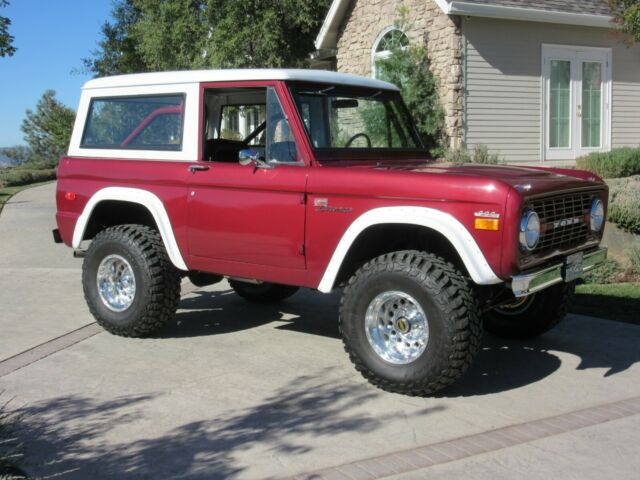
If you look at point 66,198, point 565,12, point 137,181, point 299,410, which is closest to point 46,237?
point 66,198

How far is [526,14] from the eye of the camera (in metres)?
14.0

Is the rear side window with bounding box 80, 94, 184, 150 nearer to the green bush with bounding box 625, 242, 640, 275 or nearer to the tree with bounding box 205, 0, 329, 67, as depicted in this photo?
the green bush with bounding box 625, 242, 640, 275

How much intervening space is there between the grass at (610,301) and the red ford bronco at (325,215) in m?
1.25

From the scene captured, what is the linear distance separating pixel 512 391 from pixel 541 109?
11.4 m

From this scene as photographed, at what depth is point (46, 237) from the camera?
486 inches

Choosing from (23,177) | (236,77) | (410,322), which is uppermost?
(236,77)

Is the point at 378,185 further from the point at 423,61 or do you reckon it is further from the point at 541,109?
the point at 541,109

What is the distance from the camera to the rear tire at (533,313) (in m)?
5.78

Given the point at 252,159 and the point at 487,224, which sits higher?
the point at 252,159

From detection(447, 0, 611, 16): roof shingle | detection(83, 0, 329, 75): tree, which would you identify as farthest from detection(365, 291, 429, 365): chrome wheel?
detection(83, 0, 329, 75): tree

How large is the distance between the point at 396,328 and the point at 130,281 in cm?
251

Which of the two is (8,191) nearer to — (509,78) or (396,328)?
(509,78)

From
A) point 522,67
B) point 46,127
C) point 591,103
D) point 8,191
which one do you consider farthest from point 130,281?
point 46,127

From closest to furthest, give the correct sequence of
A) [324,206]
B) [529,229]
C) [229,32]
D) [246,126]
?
1. [529,229]
2. [324,206]
3. [246,126]
4. [229,32]
